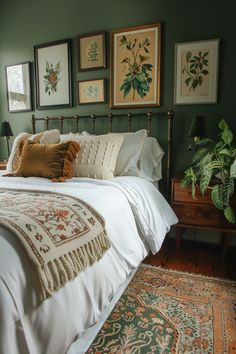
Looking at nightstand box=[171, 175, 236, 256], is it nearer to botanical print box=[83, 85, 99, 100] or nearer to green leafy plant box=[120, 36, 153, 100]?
green leafy plant box=[120, 36, 153, 100]

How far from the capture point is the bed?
79 centimetres

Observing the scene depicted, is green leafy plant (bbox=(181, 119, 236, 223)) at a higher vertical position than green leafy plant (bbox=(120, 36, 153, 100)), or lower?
lower

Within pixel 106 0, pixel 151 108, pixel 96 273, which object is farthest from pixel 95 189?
pixel 106 0

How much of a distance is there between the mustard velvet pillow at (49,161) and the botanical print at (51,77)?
1267 millimetres

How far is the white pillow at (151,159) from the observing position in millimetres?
2342

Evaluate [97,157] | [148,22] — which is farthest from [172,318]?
[148,22]

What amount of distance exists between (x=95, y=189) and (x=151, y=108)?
136cm

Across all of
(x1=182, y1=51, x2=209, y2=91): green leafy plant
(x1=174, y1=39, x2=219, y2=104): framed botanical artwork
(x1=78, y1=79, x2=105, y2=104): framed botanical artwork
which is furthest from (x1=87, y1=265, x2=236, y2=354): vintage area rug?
(x1=78, y1=79, x2=105, y2=104): framed botanical artwork

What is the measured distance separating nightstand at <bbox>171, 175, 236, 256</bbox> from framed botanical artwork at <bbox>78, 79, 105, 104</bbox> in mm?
1280

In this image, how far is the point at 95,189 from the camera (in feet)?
5.19

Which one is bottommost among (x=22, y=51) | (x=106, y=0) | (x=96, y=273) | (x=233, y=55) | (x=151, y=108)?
(x=96, y=273)

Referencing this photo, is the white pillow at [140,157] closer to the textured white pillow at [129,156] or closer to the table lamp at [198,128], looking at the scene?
the textured white pillow at [129,156]

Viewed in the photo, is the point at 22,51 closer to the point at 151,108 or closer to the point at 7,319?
the point at 151,108

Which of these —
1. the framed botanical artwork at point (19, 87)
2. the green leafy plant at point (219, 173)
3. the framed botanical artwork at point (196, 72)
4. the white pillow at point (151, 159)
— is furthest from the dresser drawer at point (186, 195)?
the framed botanical artwork at point (19, 87)
